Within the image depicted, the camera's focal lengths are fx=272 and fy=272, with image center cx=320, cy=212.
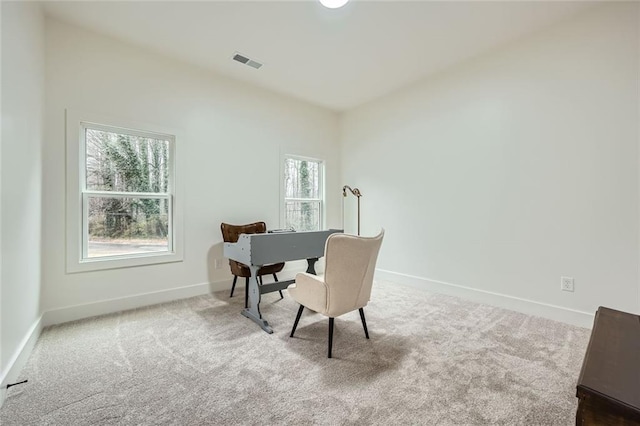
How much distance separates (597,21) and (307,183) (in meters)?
3.65

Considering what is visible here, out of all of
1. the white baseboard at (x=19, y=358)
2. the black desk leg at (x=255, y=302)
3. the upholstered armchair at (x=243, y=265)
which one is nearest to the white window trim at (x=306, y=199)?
the upholstered armchair at (x=243, y=265)

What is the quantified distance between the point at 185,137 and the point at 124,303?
1953 millimetres

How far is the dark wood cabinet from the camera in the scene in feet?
2.45

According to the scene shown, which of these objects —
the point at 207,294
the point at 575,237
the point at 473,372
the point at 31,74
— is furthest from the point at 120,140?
the point at 575,237

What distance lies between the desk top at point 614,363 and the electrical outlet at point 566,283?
4.91 feet

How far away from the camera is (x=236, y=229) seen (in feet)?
11.3

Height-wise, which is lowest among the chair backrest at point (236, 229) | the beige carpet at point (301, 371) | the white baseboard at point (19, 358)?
the beige carpet at point (301, 371)

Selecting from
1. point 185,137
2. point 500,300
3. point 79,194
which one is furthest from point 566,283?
point 79,194

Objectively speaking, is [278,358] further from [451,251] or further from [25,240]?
[451,251]

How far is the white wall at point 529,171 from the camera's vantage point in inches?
90.7

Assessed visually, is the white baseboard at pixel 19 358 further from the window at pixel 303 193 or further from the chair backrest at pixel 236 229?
the window at pixel 303 193

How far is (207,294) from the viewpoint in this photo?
3373 millimetres

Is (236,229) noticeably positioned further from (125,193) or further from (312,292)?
(312,292)

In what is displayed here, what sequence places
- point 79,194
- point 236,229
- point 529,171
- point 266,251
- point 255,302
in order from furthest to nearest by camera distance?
point 236,229
point 529,171
point 79,194
point 255,302
point 266,251
